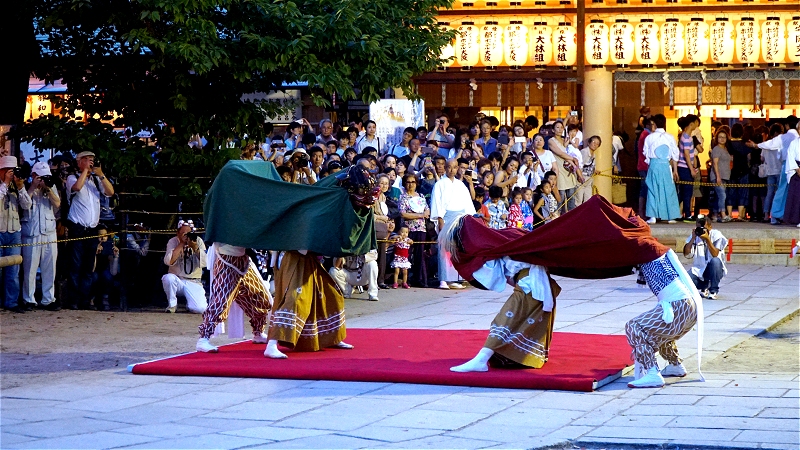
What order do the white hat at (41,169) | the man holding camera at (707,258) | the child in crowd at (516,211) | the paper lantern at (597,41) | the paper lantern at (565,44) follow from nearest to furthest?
the white hat at (41,169)
the man holding camera at (707,258)
the child in crowd at (516,211)
the paper lantern at (597,41)
the paper lantern at (565,44)

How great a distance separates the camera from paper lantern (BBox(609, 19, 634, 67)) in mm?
18344

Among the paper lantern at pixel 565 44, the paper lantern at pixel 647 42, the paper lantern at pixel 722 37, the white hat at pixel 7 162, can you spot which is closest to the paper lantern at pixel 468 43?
the paper lantern at pixel 565 44

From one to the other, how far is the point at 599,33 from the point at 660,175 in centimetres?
269

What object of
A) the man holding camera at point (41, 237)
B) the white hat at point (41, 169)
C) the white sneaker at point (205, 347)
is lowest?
the white sneaker at point (205, 347)

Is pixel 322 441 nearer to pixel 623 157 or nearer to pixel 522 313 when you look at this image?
pixel 522 313

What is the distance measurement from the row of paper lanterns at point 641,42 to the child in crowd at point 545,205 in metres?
3.92

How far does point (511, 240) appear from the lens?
850 centimetres

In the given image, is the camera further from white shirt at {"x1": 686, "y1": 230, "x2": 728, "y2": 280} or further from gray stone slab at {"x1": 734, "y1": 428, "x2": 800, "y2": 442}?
gray stone slab at {"x1": 734, "y1": 428, "x2": 800, "y2": 442}

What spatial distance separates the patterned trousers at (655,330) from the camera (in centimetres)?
799

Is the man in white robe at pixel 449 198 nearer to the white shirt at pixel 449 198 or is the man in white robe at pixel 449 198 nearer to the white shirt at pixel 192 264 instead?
the white shirt at pixel 449 198

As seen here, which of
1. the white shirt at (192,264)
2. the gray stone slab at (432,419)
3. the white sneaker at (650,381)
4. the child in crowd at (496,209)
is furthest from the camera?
the child in crowd at (496,209)

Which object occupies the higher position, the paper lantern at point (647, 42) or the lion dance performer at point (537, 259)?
the paper lantern at point (647, 42)

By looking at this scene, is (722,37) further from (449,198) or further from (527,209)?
(449,198)

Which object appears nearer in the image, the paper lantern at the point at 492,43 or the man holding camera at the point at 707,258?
the man holding camera at the point at 707,258
